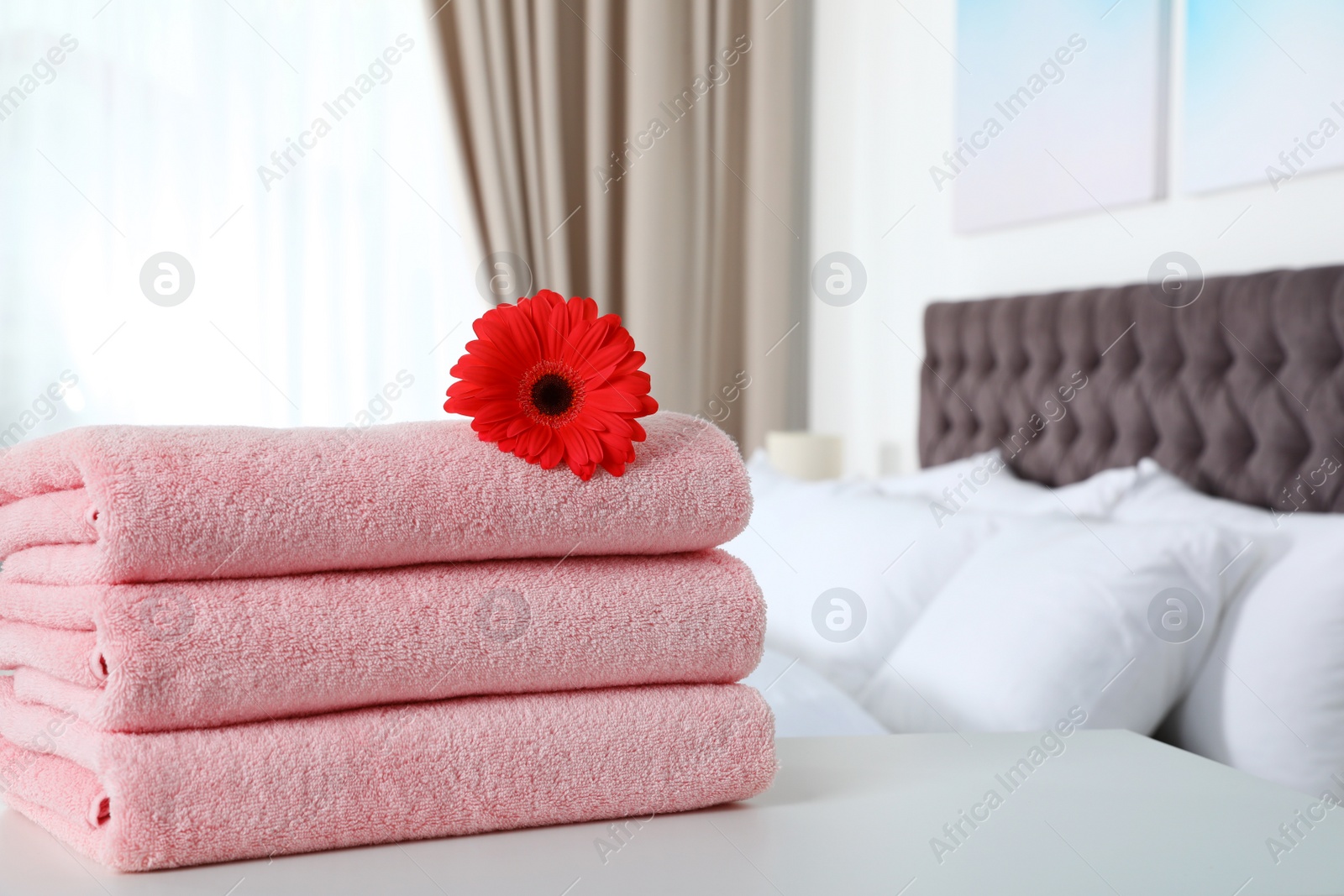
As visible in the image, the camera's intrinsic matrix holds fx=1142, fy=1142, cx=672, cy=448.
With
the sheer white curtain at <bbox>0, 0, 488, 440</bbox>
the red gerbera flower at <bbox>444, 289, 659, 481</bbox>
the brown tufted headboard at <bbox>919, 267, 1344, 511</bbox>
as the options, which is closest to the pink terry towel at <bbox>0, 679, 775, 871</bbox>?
the red gerbera flower at <bbox>444, 289, 659, 481</bbox>

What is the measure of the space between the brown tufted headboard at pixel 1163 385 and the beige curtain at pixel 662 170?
3.21ft

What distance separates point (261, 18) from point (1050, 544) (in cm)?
243

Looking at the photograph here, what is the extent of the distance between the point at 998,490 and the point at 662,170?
1613 millimetres

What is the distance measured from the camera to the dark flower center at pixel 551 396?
0.61m

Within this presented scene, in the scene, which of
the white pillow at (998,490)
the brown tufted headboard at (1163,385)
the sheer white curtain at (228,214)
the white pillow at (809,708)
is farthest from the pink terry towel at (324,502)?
the sheer white curtain at (228,214)

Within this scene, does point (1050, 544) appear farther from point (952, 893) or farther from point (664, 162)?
point (664, 162)

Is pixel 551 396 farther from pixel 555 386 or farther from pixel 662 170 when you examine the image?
pixel 662 170

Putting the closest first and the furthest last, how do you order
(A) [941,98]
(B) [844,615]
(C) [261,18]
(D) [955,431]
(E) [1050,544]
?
(E) [1050,544] → (B) [844,615] → (D) [955,431] → (A) [941,98] → (C) [261,18]

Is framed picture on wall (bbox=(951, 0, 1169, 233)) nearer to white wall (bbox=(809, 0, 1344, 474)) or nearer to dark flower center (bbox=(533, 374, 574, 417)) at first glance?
white wall (bbox=(809, 0, 1344, 474))

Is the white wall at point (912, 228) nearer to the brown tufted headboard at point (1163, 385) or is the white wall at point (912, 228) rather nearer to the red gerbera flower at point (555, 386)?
the brown tufted headboard at point (1163, 385)

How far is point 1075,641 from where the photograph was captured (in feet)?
4.11

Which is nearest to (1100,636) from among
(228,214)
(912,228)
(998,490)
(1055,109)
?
(998,490)

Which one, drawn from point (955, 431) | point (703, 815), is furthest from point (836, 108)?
point (703, 815)

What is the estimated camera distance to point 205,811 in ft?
1.75
